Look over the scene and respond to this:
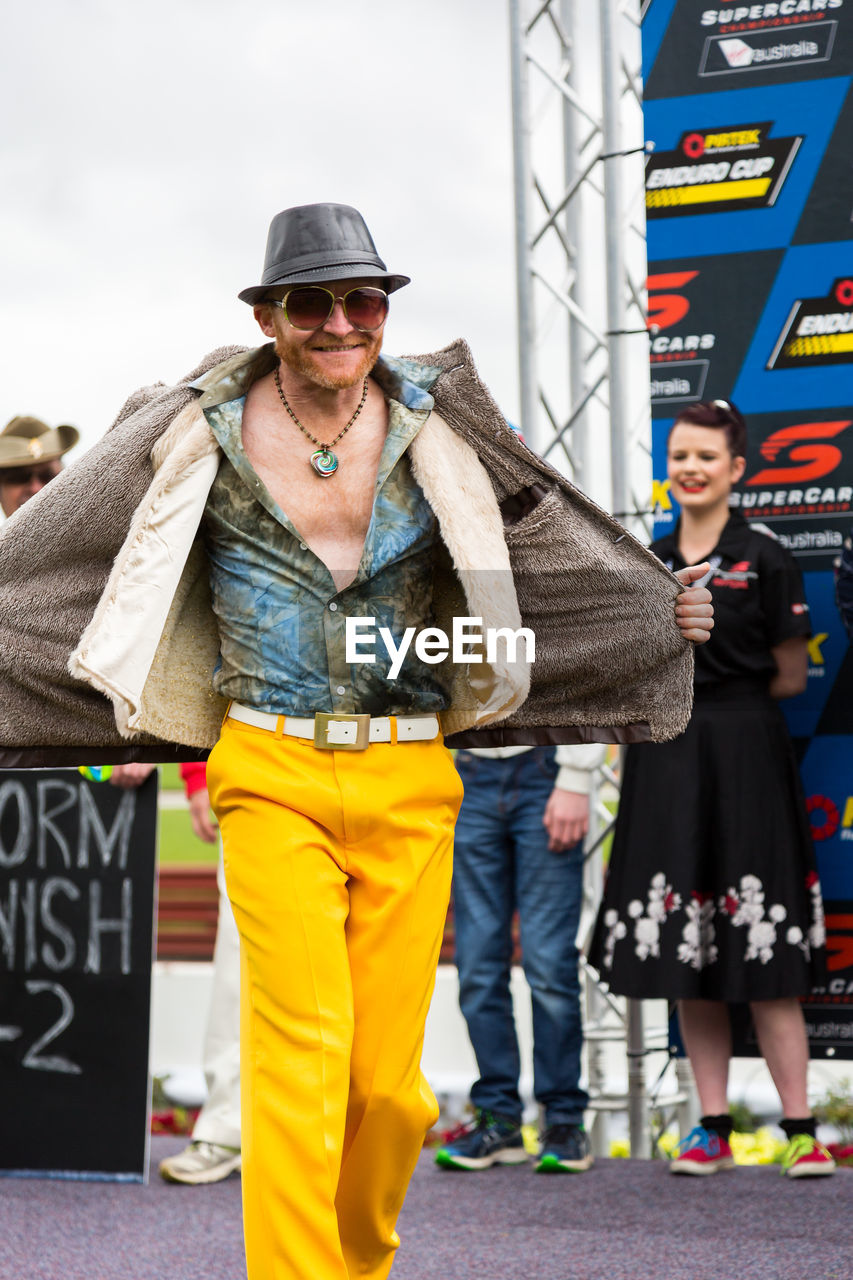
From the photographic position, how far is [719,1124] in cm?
461

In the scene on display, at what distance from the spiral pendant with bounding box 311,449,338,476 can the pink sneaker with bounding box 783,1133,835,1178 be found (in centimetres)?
268

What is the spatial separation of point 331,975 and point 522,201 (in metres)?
3.27

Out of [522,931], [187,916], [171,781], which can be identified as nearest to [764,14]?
[522,931]

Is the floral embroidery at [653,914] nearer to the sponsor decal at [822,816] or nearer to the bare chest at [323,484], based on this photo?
the sponsor decal at [822,816]

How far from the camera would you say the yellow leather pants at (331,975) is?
105 inches

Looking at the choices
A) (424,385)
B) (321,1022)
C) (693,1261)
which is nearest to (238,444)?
(424,385)

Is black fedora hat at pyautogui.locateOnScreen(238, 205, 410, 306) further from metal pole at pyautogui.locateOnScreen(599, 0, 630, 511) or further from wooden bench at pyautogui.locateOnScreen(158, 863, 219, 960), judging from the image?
wooden bench at pyautogui.locateOnScreen(158, 863, 219, 960)

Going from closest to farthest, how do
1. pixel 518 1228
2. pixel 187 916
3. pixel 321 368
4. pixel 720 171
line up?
pixel 321 368, pixel 518 1228, pixel 720 171, pixel 187 916

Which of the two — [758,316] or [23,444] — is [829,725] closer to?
[758,316]

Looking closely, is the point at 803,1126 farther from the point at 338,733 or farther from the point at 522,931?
the point at 338,733

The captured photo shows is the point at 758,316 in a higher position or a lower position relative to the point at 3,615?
higher

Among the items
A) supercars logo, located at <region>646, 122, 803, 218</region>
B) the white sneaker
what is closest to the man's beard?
supercars logo, located at <region>646, 122, 803, 218</region>

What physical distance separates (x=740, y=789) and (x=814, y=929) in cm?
48

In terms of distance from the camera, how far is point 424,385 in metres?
3.12
